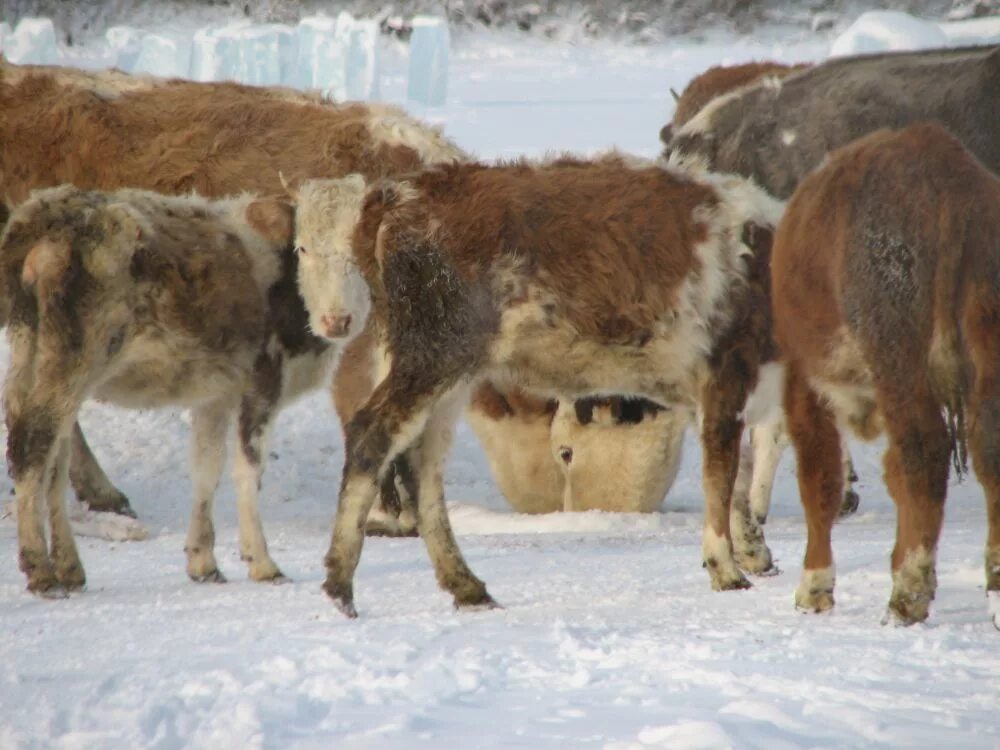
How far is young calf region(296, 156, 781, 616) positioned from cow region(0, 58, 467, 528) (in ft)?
10.1

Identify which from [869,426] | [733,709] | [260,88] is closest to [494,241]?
[869,426]

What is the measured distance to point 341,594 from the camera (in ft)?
21.6

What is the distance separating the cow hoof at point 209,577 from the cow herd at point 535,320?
0.01 m

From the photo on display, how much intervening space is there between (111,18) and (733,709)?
23.3 meters

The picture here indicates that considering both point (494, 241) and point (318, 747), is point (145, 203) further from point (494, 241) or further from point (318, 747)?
point (318, 747)

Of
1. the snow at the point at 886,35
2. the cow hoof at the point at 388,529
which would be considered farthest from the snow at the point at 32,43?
the cow hoof at the point at 388,529

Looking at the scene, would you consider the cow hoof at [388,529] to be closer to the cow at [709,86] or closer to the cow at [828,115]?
the cow at [828,115]

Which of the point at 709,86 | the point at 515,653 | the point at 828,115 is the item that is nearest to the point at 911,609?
the point at 515,653

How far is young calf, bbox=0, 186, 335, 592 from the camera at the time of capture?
7516 millimetres

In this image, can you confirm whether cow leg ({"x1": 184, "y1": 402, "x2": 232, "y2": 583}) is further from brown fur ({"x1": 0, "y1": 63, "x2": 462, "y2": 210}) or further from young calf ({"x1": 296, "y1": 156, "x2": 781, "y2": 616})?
brown fur ({"x1": 0, "y1": 63, "x2": 462, "y2": 210})

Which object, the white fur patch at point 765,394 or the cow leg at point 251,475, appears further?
the cow leg at point 251,475

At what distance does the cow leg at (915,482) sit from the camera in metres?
5.66

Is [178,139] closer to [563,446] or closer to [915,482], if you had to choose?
[563,446]

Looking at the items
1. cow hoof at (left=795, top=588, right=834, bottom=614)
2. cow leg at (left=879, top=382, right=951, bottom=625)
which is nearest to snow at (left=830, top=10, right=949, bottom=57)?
cow hoof at (left=795, top=588, right=834, bottom=614)
